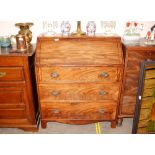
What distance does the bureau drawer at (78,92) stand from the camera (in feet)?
7.00

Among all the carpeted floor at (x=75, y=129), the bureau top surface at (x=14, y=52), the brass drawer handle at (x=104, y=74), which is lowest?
the carpeted floor at (x=75, y=129)

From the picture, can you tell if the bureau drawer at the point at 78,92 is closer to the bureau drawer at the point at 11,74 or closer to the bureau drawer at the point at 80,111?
the bureau drawer at the point at 80,111

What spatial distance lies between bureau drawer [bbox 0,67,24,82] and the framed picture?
4.36ft

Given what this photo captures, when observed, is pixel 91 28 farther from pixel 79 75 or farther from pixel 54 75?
pixel 54 75

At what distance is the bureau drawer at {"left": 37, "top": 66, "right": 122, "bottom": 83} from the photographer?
2027 mm

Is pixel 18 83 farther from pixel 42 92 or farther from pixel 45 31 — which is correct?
pixel 45 31

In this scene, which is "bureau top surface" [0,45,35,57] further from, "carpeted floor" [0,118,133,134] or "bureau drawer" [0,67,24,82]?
"carpeted floor" [0,118,133,134]

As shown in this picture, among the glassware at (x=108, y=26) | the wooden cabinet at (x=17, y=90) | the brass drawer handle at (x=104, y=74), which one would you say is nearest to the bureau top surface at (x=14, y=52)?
the wooden cabinet at (x=17, y=90)

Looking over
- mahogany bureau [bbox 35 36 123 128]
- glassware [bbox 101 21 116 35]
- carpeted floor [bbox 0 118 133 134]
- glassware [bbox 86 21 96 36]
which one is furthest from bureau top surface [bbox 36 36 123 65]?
carpeted floor [bbox 0 118 133 134]

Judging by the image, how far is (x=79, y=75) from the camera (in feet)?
6.78

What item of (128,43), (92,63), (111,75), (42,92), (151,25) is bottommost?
(42,92)
